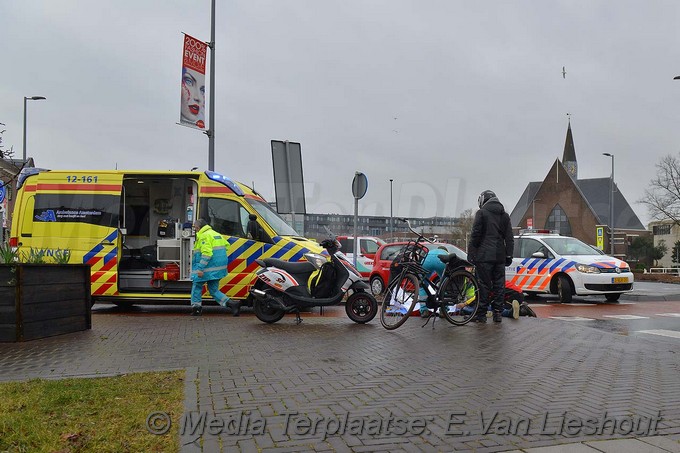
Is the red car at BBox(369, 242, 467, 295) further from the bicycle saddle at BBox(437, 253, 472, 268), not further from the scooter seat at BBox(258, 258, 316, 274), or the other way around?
the bicycle saddle at BBox(437, 253, 472, 268)

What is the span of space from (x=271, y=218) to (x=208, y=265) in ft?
5.64

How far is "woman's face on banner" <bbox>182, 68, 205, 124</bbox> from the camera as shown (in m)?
14.8

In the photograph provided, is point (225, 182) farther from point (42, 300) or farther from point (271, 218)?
point (42, 300)

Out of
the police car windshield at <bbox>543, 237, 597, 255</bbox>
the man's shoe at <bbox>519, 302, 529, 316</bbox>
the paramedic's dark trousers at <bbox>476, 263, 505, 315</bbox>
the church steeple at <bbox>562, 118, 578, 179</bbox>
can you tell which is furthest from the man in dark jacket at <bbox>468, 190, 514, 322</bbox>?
the church steeple at <bbox>562, 118, 578, 179</bbox>

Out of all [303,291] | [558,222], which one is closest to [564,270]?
[303,291]

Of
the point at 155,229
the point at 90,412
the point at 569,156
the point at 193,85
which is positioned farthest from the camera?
the point at 569,156

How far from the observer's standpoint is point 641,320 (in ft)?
34.6

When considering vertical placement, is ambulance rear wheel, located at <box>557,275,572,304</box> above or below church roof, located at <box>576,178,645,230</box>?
below

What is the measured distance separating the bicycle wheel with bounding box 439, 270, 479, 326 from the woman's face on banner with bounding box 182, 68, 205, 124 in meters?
9.12

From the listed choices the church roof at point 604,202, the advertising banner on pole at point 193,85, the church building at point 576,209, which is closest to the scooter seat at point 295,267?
the advertising banner on pole at point 193,85

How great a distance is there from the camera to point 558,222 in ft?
276

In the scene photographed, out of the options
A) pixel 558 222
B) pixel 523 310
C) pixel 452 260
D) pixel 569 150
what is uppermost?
pixel 569 150

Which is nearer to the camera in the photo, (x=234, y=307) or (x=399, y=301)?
(x=399, y=301)

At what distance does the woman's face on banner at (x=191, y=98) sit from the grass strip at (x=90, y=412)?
10748 millimetres
